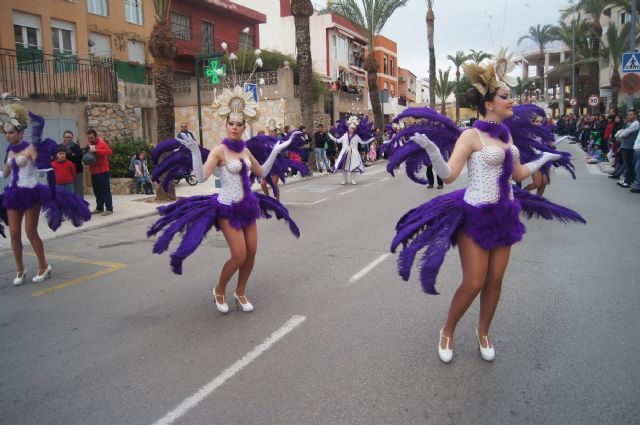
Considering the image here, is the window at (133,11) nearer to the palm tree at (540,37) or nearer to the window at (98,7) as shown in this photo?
the window at (98,7)

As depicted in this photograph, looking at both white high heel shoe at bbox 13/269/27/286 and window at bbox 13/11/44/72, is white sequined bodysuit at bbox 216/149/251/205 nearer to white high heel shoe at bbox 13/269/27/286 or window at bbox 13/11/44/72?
white high heel shoe at bbox 13/269/27/286

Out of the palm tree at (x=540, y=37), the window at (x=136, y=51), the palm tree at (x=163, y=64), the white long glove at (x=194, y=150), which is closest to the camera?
the white long glove at (x=194, y=150)

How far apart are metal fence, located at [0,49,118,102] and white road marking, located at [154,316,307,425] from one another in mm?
13142

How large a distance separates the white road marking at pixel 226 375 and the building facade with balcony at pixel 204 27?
92.2ft

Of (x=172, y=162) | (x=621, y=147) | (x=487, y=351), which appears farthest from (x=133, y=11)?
(x=487, y=351)

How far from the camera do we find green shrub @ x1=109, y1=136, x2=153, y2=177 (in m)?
15.5

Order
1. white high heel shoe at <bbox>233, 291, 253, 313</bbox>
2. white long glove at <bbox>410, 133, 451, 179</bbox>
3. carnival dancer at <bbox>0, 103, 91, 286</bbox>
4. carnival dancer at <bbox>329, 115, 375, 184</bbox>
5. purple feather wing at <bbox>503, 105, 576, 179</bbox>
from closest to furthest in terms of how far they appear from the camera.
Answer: white long glove at <bbox>410, 133, 451, 179</bbox>, purple feather wing at <bbox>503, 105, 576, 179</bbox>, white high heel shoe at <bbox>233, 291, 253, 313</bbox>, carnival dancer at <bbox>0, 103, 91, 286</bbox>, carnival dancer at <bbox>329, 115, 375, 184</bbox>

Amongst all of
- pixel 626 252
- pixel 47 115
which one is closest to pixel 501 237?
pixel 626 252

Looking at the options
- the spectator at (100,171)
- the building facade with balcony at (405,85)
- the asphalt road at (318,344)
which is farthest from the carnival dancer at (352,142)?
the building facade with balcony at (405,85)

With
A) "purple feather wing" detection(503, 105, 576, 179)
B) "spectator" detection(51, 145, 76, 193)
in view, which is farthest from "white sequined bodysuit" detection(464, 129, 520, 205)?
"spectator" detection(51, 145, 76, 193)

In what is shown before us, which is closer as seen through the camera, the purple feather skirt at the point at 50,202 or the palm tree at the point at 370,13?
the purple feather skirt at the point at 50,202

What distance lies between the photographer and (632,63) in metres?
14.7

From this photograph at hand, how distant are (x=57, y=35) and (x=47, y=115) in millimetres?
10034

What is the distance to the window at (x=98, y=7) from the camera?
24688 millimetres
